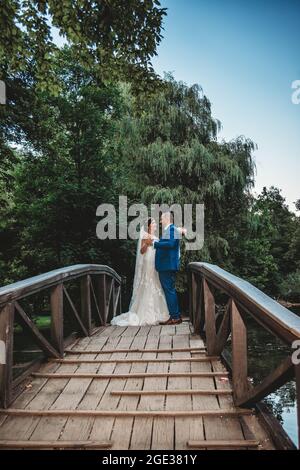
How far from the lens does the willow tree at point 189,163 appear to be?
13812 millimetres

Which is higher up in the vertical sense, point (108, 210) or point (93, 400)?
point (108, 210)

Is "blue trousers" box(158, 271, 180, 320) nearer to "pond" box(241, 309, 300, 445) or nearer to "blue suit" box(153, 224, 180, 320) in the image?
"blue suit" box(153, 224, 180, 320)

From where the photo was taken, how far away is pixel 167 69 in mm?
14773

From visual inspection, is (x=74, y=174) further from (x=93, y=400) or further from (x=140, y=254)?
(x=93, y=400)

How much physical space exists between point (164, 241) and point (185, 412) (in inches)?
141

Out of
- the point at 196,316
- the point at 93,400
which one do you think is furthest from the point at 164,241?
the point at 93,400

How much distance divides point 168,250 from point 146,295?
Result: 3.04ft

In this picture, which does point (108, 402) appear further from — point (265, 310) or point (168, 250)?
point (168, 250)

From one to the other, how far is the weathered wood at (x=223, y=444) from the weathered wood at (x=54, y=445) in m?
0.50

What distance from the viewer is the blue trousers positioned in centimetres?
611

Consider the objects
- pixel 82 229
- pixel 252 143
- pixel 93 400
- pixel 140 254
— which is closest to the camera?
pixel 93 400

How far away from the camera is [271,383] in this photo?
2.10 m

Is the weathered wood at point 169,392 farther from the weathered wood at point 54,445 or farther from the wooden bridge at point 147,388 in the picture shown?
A: the weathered wood at point 54,445

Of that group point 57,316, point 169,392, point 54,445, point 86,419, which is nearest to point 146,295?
point 57,316
